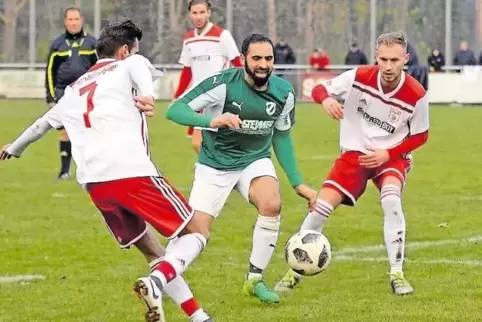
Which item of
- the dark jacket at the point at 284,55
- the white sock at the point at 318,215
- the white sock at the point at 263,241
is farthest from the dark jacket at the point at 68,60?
the dark jacket at the point at 284,55

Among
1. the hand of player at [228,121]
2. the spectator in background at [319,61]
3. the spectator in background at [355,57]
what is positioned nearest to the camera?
the hand of player at [228,121]

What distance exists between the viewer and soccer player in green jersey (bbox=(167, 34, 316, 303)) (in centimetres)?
745

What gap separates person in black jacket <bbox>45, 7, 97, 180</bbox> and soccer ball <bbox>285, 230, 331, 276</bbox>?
26.2 ft

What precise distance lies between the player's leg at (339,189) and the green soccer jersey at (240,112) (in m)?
0.65

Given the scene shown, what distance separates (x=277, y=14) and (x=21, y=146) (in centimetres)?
3560

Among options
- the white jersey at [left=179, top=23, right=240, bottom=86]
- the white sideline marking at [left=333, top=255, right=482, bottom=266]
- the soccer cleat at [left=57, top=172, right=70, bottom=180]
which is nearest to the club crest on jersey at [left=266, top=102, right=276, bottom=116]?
the white sideline marking at [left=333, top=255, right=482, bottom=266]

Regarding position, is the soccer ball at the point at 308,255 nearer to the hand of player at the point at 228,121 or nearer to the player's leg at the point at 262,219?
the player's leg at the point at 262,219

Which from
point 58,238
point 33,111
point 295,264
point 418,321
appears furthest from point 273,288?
point 33,111

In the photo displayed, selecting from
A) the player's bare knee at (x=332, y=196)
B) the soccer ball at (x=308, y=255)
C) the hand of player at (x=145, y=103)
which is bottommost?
the soccer ball at (x=308, y=255)

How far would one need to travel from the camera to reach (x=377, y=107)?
823 cm

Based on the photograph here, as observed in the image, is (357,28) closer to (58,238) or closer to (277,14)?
(277,14)

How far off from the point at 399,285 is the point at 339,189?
34.6 inches

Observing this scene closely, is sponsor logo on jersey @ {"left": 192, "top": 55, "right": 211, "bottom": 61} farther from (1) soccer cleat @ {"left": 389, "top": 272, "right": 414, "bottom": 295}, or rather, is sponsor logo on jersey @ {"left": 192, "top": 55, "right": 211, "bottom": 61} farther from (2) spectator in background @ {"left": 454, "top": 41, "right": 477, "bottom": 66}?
(2) spectator in background @ {"left": 454, "top": 41, "right": 477, "bottom": 66}

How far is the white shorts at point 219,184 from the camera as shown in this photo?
25.0 ft
